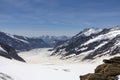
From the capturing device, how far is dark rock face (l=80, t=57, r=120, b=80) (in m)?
59.9

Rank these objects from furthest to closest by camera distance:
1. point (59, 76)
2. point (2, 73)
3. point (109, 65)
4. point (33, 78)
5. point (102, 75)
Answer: point (59, 76), point (33, 78), point (2, 73), point (109, 65), point (102, 75)

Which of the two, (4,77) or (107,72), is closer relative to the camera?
(107,72)

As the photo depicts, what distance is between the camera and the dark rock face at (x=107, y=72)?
5994cm

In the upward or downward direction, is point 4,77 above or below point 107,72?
above

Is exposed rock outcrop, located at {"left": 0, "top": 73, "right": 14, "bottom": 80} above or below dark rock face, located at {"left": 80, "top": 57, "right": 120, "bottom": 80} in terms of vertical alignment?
above

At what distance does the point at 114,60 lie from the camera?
7056 cm

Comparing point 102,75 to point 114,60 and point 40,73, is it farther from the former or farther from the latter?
point 40,73

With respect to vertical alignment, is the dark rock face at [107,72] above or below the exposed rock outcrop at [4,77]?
below

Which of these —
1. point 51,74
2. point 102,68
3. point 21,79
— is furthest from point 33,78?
point 102,68

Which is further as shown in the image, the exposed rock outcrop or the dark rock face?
the exposed rock outcrop

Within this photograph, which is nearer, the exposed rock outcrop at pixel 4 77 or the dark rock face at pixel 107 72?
the dark rock face at pixel 107 72

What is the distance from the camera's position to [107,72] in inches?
2470

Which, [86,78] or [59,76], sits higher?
[59,76]

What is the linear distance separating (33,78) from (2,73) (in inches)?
384
